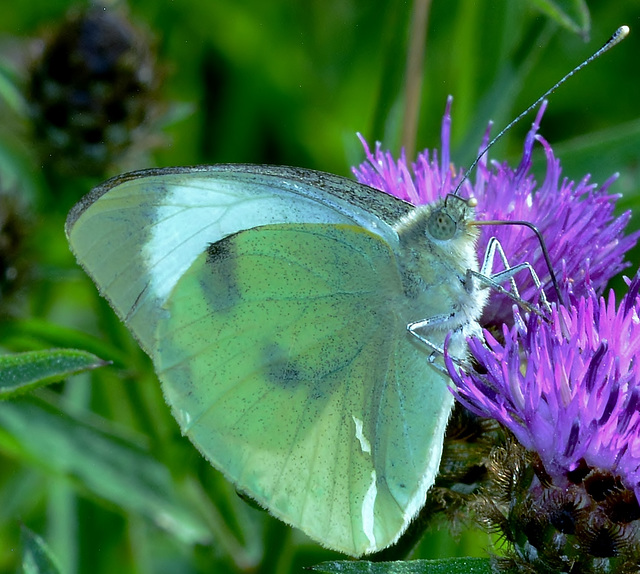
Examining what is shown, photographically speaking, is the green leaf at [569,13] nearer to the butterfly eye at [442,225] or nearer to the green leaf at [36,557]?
the butterfly eye at [442,225]

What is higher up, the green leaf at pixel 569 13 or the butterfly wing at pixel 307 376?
the green leaf at pixel 569 13

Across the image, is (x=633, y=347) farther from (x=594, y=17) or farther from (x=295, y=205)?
(x=594, y=17)

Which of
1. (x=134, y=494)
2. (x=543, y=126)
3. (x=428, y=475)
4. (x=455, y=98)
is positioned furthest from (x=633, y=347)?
(x=543, y=126)

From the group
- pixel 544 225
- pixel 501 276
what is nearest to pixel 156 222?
pixel 501 276

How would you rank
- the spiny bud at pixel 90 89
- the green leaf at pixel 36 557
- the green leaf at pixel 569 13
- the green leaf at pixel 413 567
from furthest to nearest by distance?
the spiny bud at pixel 90 89
the green leaf at pixel 569 13
the green leaf at pixel 36 557
the green leaf at pixel 413 567

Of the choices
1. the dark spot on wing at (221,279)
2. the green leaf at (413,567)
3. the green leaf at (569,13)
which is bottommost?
the green leaf at (413,567)

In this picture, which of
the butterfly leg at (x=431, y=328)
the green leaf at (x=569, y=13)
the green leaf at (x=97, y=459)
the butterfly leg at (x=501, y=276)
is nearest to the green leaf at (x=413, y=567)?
the butterfly leg at (x=431, y=328)

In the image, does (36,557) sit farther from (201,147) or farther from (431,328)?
(201,147)
